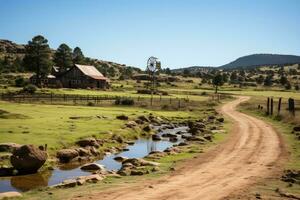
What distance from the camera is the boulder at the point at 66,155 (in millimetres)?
33062

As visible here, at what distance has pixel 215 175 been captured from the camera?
80.8ft

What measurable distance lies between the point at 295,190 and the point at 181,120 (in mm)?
47286

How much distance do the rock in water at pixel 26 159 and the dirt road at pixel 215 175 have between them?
9520 millimetres

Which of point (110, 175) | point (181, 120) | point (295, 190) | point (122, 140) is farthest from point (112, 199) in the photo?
point (181, 120)

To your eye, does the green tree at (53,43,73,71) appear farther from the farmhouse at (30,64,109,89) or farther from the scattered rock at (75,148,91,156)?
the scattered rock at (75,148,91,156)

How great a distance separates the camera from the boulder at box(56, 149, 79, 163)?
3306 centimetres

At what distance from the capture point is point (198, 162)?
95.5 ft

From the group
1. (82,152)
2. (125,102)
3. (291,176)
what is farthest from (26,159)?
(125,102)

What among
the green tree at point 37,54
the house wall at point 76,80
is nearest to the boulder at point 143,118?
the green tree at point 37,54

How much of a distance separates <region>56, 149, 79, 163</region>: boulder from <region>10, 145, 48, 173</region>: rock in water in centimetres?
430

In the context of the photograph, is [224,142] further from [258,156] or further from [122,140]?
[122,140]

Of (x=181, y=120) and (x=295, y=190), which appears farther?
(x=181, y=120)

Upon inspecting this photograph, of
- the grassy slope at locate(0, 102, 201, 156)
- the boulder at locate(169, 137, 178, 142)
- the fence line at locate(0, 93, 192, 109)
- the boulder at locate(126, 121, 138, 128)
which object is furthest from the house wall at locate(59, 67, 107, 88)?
the boulder at locate(169, 137, 178, 142)

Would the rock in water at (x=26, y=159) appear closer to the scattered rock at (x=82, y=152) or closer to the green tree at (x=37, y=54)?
the scattered rock at (x=82, y=152)
